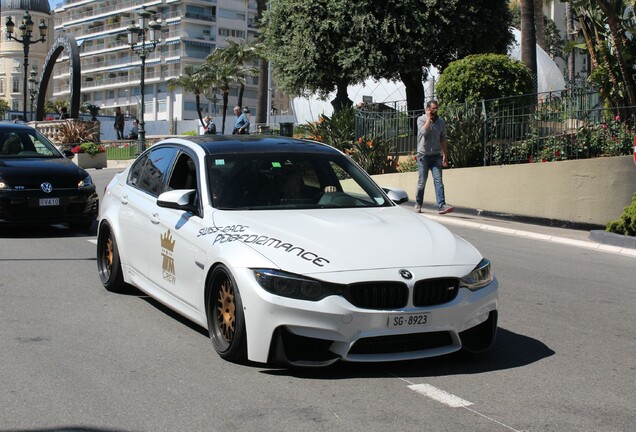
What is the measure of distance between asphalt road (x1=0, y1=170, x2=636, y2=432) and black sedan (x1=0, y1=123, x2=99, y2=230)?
439 cm

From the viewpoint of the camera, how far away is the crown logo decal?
725 cm

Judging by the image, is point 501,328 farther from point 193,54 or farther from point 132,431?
point 193,54

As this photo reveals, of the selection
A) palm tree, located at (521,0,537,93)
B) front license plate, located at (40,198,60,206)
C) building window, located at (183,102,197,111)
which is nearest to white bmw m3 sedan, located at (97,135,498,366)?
front license plate, located at (40,198,60,206)

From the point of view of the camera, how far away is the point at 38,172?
13.4m

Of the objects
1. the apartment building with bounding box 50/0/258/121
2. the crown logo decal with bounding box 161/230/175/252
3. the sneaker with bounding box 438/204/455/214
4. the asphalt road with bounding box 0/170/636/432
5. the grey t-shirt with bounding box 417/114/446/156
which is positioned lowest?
the asphalt road with bounding box 0/170/636/432

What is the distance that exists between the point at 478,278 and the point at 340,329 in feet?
3.67

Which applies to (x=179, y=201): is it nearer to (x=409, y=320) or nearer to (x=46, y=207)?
(x=409, y=320)

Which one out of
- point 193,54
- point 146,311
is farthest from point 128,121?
point 146,311

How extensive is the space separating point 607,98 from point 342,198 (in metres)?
13.5

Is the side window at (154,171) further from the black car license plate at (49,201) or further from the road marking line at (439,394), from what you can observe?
the black car license plate at (49,201)

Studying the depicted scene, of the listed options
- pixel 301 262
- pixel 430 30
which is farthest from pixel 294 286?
pixel 430 30

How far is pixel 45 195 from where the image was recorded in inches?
523

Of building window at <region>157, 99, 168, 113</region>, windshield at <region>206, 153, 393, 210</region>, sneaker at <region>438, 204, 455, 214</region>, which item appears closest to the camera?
windshield at <region>206, 153, 393, 210</region>

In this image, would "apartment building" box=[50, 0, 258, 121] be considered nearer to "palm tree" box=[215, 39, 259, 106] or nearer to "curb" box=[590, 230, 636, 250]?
"palm tree" box=[215, 39, 259, 106]
